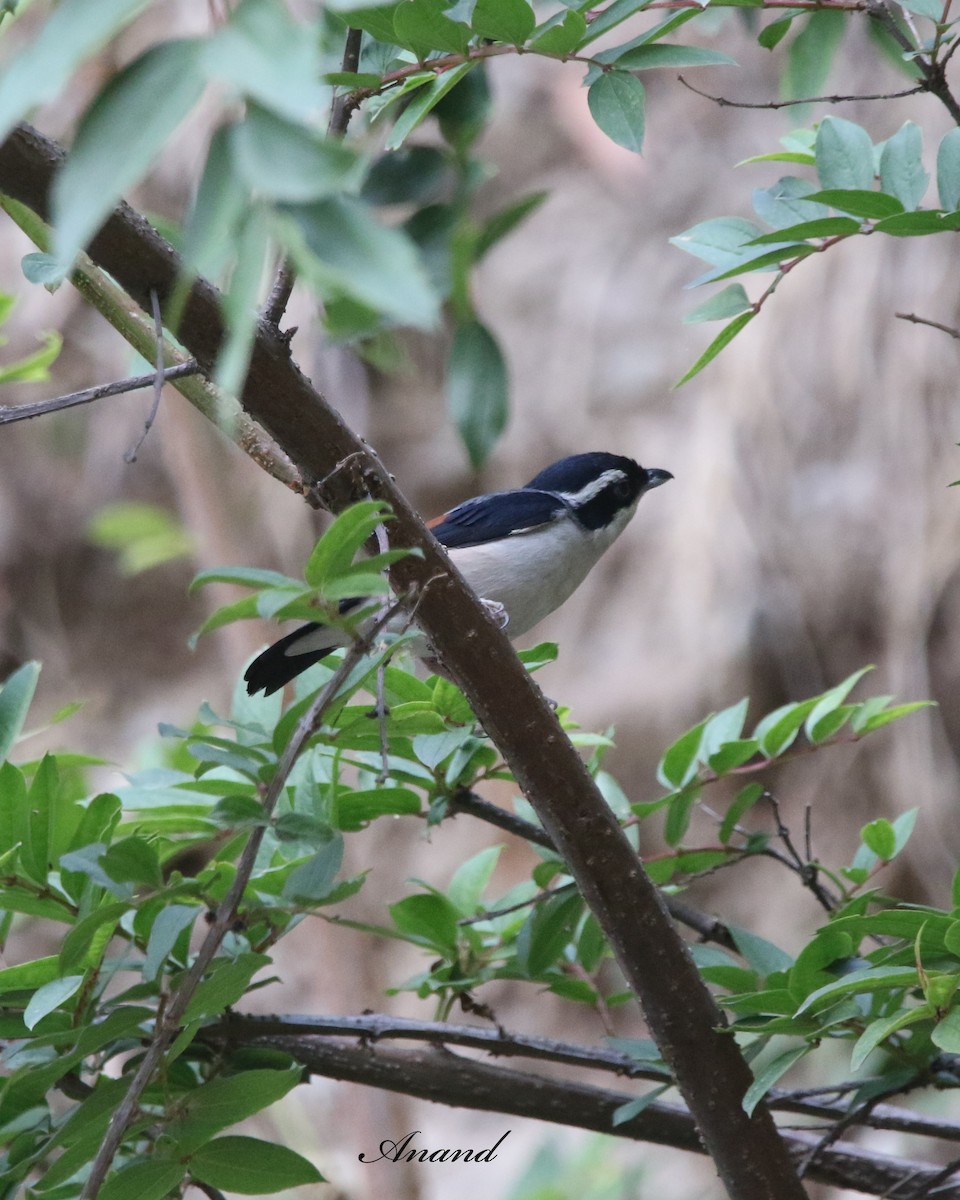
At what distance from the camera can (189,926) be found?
1.40 metres

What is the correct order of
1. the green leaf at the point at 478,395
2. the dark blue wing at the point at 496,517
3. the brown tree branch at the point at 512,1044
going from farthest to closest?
the dark blue wing at the point at 496,517 < the green leaf at the point at 478,395 < the brown tree branch at the point at 512,1044

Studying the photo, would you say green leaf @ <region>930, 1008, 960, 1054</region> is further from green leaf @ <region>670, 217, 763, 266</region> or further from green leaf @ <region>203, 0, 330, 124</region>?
green leaf @ <region>203, 0, 330, 124</region>

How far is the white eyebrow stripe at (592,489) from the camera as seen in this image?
313cm

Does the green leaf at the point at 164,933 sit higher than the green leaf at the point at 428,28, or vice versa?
the green leaf at the point at 428,28

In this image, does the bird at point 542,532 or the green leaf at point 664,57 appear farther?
the bird at point 542,532

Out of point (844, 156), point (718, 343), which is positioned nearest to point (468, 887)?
point (718, 343)

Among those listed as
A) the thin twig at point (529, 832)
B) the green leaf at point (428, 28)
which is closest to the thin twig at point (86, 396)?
the green leaf at point (428, 28)

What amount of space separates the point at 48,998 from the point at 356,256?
3.05 feet

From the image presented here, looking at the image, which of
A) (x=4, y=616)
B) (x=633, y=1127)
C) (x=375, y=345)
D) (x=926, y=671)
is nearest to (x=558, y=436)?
(x=926, y=671)

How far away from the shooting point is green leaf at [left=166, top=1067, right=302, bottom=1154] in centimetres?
132

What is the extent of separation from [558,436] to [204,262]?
197 inches

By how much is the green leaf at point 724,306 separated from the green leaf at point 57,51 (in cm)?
101

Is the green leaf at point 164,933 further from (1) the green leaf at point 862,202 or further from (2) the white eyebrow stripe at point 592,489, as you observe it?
(2) the white eyebrow stripe at point 592,489

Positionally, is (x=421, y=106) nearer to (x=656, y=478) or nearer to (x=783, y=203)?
(x=783, y=203)
